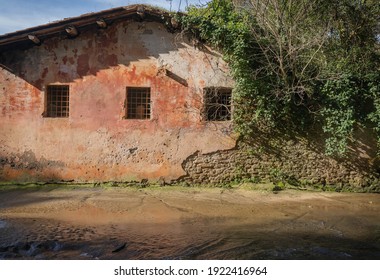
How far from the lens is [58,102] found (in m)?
10.0

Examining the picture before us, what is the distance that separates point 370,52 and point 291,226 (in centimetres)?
741

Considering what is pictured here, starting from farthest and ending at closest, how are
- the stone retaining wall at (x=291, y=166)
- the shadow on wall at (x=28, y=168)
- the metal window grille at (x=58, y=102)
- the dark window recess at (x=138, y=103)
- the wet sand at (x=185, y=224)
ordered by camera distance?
the dark window recess at (x=138, y=103) → the metal window grille at (x=58, y=102) → the stone retaining wall at (x=291, y=166) → the shadow on wall at (x=28, y=168) → the wet sand at (x=185, y=224)

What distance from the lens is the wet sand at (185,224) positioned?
4.52m

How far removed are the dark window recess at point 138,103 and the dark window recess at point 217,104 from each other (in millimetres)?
1804

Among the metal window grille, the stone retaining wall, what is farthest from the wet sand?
the metal window grille

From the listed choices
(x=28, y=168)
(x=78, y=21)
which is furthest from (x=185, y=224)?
(x=78, y=21)

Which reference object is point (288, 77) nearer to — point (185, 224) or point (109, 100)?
point (109, 100)

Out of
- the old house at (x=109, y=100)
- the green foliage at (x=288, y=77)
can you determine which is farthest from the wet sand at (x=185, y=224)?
the green foliage at (x=288, y=77)

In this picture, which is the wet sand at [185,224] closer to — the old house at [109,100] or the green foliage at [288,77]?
the old house at [109,100]

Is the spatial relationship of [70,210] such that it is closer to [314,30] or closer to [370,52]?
[314,30]

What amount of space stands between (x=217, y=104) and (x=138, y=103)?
240 cm

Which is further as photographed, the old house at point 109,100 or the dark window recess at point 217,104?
the dark window recess at point 217,104

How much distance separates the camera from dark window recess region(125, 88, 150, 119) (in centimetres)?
1002

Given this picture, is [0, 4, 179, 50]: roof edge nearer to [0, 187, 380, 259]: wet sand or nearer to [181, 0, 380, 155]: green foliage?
[181, 0, 380, 155]: green foliage
